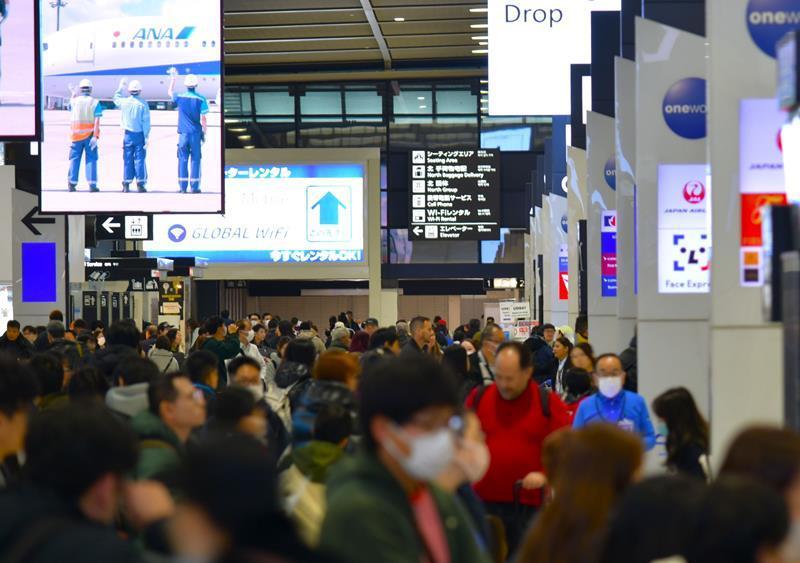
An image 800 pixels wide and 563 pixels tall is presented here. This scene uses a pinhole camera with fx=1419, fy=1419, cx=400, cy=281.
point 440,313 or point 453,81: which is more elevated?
point 453,81

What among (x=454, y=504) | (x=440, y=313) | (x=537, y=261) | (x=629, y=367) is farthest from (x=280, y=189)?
(x=454, y=504)

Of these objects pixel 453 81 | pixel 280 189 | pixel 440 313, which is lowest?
pixel 440 313

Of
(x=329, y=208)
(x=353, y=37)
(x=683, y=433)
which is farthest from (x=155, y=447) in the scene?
(x=353, y=37)

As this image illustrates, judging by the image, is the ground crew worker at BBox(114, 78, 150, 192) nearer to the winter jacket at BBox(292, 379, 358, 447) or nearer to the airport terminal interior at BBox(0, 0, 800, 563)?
the airport terminal interior at BBox(0, 0, 800, 563)

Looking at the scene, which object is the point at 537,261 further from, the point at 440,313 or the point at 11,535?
the point at 11,535

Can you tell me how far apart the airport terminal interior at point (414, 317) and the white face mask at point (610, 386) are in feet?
0.13

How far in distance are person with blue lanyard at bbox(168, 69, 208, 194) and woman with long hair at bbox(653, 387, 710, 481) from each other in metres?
11.2

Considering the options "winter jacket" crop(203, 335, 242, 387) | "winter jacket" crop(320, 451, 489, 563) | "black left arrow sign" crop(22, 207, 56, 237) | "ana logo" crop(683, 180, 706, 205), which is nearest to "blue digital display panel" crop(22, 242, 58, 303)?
"black left arrow sign" crop(22, 207, 56, 237)

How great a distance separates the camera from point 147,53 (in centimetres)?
1720

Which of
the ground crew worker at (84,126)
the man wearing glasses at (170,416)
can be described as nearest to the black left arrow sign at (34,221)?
the ground crew worker at (84,126)

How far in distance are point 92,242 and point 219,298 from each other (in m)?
14.9

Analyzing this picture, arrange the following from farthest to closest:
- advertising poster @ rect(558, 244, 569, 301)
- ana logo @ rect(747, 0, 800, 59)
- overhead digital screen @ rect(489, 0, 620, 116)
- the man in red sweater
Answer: advertising poster @ rect(558, 244, 569, 301) < overhead digital screen @ rect(489, 0, 620, 116) < ana logo @ rect(747, 0, 800, 59) < the man in red sweater

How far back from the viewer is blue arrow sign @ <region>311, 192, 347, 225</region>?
3161 cm

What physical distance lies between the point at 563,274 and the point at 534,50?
18.4 ft
